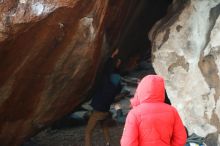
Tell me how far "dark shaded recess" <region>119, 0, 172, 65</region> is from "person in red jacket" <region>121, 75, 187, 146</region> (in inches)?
226

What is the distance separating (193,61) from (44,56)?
2327mm

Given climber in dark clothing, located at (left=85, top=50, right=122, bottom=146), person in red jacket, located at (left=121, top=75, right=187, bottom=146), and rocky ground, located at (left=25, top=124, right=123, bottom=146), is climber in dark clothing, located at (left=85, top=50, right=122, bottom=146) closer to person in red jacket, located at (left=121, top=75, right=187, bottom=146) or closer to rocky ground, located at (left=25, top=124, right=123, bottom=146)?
rocky ground, located at (left=25, top=124, right=123, bottom=146)

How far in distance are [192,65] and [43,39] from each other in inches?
94.4

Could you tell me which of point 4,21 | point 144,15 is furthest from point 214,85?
point 144,15

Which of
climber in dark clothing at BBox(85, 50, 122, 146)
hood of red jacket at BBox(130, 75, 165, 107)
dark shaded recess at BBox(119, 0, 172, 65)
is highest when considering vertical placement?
dark shaded recess at BBox(119, 0, 172, 65)

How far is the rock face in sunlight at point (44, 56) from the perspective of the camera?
5980mm

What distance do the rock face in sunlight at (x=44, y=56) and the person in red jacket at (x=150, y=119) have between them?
211cm

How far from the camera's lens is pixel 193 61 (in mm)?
7332

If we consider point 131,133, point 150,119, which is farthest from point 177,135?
point 131,133

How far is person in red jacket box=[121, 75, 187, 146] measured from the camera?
14.2ft

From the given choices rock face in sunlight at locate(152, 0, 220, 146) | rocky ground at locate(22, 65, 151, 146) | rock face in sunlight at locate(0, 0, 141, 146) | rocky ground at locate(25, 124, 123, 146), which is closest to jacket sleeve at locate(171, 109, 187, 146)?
rock face in sunlight at locate(152, 0, 220, 146)

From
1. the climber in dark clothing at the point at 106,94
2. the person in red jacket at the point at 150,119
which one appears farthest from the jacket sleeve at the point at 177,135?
the climber in dark clothing at the point at 106,94

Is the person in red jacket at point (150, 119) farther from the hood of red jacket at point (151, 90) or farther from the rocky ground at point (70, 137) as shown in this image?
the rocky ground at point (70, 137)

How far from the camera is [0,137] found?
7.68 m
